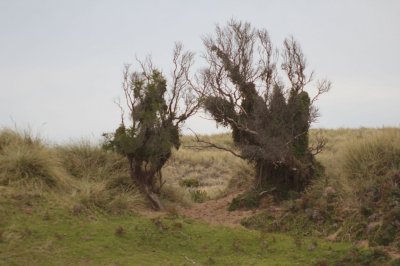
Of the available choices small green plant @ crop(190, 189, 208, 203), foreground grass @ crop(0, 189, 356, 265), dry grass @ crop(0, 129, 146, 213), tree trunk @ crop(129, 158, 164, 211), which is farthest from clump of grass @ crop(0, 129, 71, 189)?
small green plant @ crop(190, 189, 208, 203)

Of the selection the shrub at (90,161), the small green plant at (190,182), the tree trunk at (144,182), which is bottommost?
the small green plant at (190,182)

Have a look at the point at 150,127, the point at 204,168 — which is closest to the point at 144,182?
the point at 150,127

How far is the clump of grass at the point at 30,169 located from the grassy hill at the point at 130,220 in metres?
0.02

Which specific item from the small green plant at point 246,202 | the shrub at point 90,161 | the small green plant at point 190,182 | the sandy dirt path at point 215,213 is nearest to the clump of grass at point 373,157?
the small green plant at point 246,202

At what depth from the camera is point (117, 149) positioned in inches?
458

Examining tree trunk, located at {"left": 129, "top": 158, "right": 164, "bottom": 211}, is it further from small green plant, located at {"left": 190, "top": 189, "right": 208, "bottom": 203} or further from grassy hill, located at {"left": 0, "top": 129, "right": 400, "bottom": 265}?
small green plant, located at {"left": 190, "top": 189, "right": 208, "bottom": 203}

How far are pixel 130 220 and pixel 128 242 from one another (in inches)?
50.8

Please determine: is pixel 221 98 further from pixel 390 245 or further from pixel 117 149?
pixel 390 245

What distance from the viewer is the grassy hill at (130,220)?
795 centimetres

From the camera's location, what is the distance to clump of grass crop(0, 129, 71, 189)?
10578 mm

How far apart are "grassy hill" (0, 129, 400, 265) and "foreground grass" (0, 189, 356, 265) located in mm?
16

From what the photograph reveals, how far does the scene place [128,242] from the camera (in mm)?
8680

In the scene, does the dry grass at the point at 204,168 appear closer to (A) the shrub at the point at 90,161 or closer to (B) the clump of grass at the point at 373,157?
(A) the shrub at the point at 90,161

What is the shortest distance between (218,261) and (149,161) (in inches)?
178
